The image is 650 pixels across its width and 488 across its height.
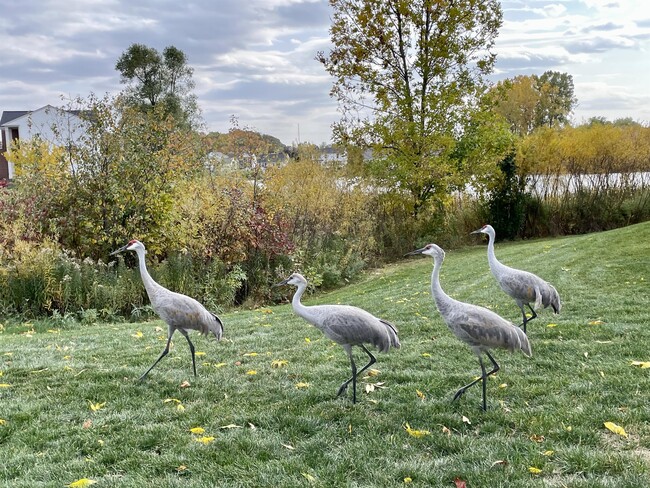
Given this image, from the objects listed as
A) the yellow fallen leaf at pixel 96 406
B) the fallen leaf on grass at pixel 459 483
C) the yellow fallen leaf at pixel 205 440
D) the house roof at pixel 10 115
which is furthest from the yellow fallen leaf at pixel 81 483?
the house roof at pixel 10 115

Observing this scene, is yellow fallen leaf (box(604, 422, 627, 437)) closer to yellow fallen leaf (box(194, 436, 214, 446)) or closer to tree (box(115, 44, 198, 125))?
yellow fallen leaf (box(194, 436, 214, 446))

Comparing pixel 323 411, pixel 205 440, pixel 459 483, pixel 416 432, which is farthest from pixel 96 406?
pixel 459 483

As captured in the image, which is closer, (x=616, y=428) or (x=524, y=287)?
(x=616, y=428)

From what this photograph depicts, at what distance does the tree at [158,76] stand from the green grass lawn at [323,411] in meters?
30.4

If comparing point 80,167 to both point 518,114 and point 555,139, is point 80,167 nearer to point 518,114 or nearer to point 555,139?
point 555,139

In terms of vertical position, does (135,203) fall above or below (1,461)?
above

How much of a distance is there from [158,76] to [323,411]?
1399 inches

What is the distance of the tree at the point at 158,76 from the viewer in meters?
34.2

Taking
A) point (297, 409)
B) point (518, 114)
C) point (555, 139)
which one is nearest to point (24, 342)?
point (297, 409)

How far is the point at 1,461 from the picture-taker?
3.21 meters

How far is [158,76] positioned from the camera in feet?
115

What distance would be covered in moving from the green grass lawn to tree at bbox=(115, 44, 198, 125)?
3038 cm

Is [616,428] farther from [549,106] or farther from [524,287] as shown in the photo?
[549,106]

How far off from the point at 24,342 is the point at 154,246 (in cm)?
384
